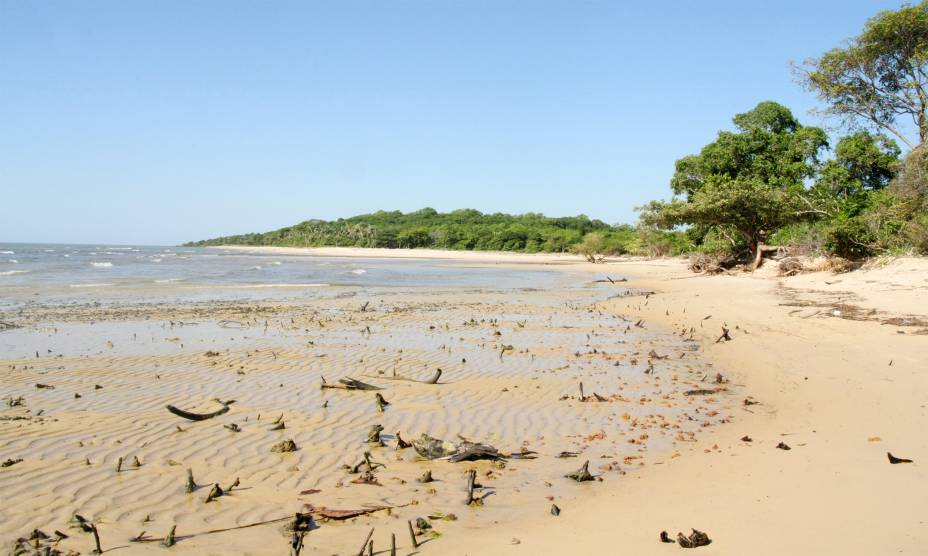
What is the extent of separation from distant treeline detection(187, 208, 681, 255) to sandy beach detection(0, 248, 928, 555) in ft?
194

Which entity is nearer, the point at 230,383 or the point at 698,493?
the point at 698,493

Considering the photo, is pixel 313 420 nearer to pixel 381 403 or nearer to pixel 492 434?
pixel 381 403

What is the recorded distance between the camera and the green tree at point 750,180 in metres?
31.1

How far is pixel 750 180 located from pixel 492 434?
34.6 meters

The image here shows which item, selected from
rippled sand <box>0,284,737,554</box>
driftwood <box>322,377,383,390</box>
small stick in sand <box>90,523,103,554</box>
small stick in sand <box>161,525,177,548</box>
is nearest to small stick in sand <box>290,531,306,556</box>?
rippled sand <box>0,284,737,554</box>

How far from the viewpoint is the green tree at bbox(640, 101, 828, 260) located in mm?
31125

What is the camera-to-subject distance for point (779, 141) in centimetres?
4044

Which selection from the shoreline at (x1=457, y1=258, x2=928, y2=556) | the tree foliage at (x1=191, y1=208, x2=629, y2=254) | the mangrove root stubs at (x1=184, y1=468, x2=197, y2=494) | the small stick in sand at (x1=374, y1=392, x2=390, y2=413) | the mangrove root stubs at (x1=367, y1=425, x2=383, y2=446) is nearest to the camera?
the shoreline at (x1=457, y1=258, x2=928, y2=556)

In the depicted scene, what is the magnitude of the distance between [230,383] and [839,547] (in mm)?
8003

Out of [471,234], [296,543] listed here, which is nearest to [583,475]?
[296,543]

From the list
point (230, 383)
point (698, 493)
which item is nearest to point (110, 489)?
point (230, 383)

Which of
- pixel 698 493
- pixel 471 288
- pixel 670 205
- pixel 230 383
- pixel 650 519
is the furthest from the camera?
pixel 670 205

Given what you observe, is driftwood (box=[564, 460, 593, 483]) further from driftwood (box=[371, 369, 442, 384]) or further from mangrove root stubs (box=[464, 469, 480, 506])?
driftwood (box=[371, 369, 442, 384])

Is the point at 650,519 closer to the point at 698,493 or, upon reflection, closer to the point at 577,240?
the point at 698,493
